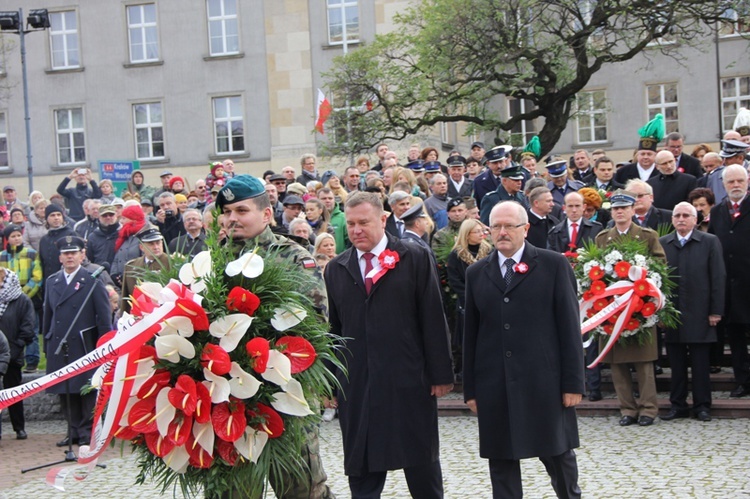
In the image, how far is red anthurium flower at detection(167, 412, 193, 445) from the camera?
203 inches

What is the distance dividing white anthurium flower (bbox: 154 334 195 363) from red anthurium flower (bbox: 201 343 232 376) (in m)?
0.07

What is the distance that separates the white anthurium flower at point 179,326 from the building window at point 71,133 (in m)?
35.0

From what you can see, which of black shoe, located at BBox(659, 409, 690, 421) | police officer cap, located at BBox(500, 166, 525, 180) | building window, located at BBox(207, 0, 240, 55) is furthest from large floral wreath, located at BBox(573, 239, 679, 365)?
building window, located at BBox(207, 0, 240, 55)

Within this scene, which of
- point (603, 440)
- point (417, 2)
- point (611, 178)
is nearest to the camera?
point (603, 440)

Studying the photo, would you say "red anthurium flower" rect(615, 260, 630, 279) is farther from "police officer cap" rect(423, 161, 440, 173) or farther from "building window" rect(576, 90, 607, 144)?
"building window" rect(576, 90, 607, 144)

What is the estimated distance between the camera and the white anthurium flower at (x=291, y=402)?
5316mm

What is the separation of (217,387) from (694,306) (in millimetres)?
7164

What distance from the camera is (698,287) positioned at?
1108cm

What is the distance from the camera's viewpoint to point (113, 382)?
5.28 m

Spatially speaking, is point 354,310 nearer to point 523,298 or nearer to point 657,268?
point 523,298

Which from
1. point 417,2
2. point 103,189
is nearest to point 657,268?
point 103,189

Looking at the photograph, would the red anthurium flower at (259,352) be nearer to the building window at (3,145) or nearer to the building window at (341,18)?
the building window at (341,18)

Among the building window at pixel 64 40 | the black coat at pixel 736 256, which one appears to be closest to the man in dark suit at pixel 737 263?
the black coat at pixel 736 256

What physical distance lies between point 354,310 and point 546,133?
18267mm
